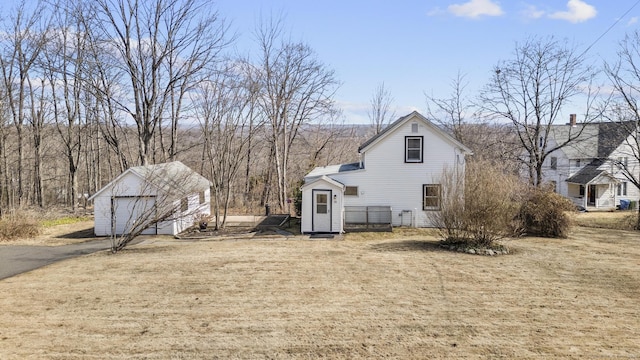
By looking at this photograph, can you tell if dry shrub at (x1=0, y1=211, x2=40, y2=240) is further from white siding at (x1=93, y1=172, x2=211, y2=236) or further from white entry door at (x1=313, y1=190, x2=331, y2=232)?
white entry door at (x1=313, y1=190, x2=331, y2=232)

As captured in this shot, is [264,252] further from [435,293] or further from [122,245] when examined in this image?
[435,293]

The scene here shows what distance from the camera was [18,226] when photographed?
19.7 metres

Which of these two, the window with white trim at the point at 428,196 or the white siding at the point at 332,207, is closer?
the white siding at the point at 332,207

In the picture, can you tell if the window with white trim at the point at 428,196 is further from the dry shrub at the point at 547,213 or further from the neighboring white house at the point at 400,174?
the dry shrub at the point at 547,213

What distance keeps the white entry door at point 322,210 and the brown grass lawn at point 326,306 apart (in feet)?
17.0

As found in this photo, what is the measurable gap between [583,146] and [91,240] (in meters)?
38.7

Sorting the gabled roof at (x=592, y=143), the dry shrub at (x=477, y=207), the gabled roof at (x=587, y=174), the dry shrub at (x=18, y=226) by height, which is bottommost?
the dry shrub at (x=18, y=226)

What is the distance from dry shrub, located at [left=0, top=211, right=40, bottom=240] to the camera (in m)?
19.4

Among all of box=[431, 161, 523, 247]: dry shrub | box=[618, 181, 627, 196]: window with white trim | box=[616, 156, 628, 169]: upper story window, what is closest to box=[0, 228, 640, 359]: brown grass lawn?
box=[431, 161, 523, 247]: dry shrub

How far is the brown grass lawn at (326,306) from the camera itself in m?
6.97

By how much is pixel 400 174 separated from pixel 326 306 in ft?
44.2

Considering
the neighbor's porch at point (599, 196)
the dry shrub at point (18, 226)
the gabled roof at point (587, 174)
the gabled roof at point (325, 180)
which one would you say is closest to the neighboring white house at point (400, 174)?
the gabled roof at point (325, 180)

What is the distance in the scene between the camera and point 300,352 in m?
6.77

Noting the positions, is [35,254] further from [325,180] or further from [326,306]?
[326,306]
